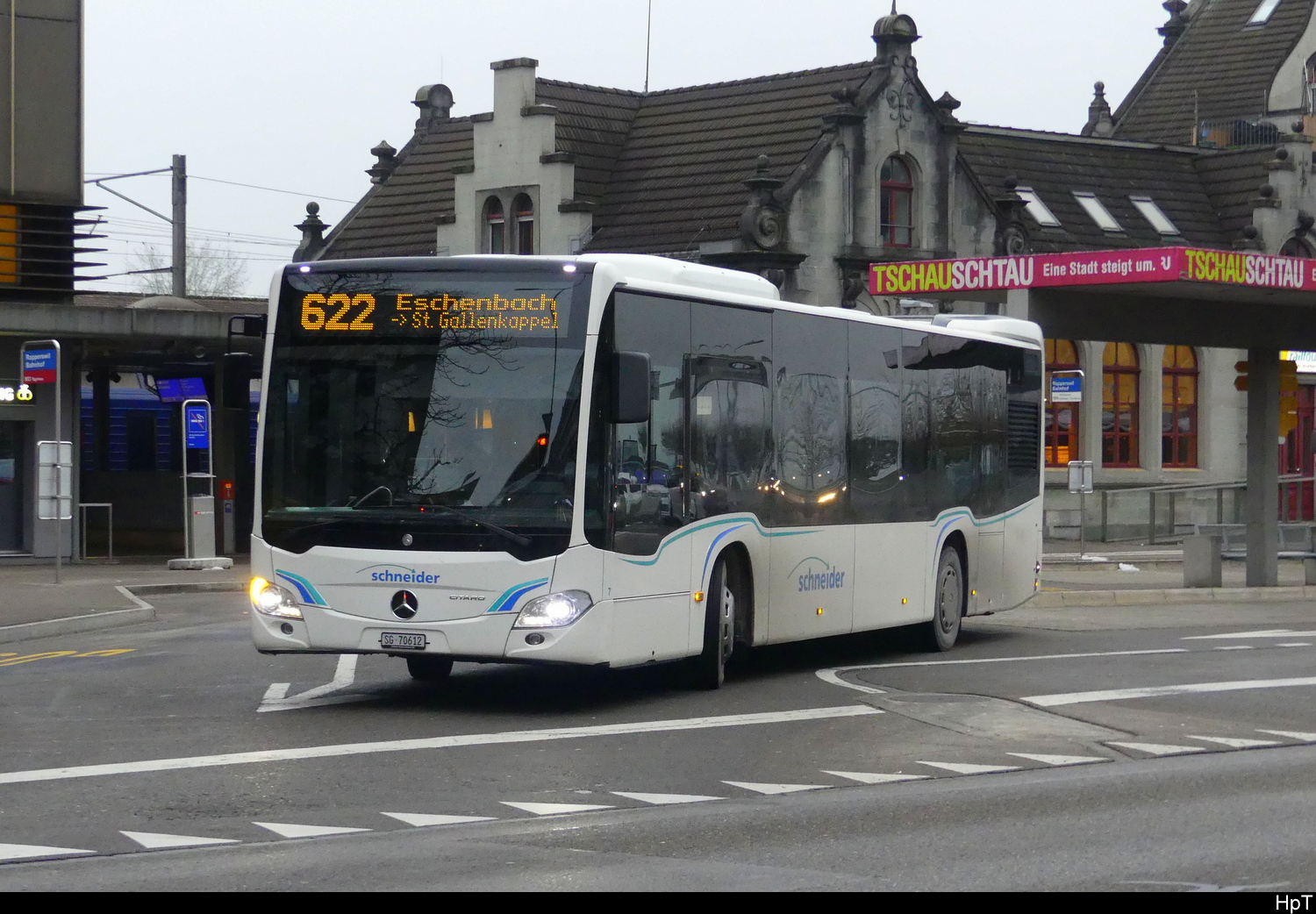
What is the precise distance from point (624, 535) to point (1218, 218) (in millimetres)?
40601

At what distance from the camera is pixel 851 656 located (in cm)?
1720

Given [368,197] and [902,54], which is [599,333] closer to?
[902,54]

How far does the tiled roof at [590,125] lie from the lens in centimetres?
4428

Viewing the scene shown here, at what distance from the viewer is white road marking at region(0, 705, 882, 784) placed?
10180mm

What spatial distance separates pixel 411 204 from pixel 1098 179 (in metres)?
16.4

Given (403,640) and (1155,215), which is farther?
(1155,215)

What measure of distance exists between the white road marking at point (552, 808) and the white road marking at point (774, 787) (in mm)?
856

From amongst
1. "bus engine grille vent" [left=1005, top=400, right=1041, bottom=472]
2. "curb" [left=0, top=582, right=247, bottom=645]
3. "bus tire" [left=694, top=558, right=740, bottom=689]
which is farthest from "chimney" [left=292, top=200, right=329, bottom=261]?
"bus tire" [left=694, top=558, right=740, bottom=689]

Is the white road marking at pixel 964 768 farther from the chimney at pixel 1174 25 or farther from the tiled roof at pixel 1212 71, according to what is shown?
the chimney at pixel 1174 25

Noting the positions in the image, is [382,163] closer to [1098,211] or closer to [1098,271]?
[1098,211]

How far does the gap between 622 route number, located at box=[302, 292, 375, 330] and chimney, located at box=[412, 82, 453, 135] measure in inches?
1631

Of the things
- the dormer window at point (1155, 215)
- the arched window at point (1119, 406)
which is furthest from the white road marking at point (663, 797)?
the dormer window at point (1155, 215)

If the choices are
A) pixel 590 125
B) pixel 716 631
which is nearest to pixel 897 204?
pixel 590 125

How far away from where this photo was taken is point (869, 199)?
1609 inches
